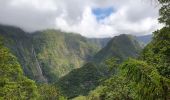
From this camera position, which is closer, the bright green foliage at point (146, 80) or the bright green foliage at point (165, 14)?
the bright green foliage at point (146, 80)

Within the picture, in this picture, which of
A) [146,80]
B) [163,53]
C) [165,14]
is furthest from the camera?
[165,14]

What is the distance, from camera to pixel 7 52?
116ft

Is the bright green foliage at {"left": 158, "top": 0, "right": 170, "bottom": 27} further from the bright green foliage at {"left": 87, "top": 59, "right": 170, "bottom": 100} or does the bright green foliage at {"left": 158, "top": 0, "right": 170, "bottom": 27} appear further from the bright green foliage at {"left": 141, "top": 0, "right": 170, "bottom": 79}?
the bright green foliage at {"left": 87, "top": 59, "right": 170, "bottom": 100}

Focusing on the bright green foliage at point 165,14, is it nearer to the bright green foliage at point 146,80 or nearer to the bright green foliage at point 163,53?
the bright green foliage at point 163,53

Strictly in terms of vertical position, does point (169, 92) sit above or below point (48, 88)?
above

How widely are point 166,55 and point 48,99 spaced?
130 meters

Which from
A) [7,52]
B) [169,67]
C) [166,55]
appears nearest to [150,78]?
[169,67]

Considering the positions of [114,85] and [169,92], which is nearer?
[169,92]

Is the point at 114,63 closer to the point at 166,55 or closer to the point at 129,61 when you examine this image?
the point at 166,55

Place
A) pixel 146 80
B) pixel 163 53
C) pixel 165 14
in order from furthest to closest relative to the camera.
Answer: pixel 165 14 < pixel 163 53 < pixel 146 80

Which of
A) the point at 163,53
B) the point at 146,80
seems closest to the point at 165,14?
the point at 163,53

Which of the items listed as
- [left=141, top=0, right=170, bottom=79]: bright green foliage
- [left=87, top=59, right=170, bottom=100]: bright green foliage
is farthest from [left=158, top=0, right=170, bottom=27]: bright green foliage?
[left=87, top=59, right=170, bottom=100]: bright green foliage

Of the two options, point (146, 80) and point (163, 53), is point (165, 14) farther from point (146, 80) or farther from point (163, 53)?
point (146, 80)

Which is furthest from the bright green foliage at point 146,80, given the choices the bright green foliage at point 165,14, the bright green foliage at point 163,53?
the bright green foliage at point 165,14
